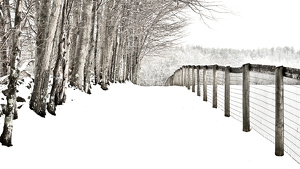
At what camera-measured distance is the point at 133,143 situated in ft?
15.8

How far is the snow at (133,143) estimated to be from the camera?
3906 mm

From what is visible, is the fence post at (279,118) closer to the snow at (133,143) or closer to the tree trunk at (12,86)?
the snow at (133,143)

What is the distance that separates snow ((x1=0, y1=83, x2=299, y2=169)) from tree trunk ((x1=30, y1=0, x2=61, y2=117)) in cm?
29

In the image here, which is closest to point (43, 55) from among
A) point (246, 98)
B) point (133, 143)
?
point (133, 143)

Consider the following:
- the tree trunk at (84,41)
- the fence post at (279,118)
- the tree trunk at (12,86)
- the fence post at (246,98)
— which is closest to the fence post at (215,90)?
the fence post at (246,98)

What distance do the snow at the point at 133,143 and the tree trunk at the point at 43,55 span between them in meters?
0.29

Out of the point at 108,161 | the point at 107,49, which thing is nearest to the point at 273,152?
the point at 108,161

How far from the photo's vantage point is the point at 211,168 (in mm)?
3809

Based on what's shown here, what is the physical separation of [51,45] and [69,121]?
1729 millimetres

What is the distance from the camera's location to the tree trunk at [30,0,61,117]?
18.9ft

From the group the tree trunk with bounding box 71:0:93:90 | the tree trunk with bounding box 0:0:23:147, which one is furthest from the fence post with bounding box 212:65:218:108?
the tree trunk with bounding box 0:0:23:147

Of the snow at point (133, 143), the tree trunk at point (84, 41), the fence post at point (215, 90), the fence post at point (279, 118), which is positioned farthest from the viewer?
the tree trunk at point (84, 41)

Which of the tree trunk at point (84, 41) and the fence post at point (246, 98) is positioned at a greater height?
the tree trunk at point (84, 41)

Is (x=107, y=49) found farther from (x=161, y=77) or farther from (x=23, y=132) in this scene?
(x=161, y=77)
